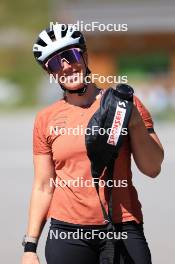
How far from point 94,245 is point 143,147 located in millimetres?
517

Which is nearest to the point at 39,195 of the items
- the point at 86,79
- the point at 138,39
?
the point at 86,79

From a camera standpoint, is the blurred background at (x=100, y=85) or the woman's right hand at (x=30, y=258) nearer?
the woman's right hand at (x=30, y=258)

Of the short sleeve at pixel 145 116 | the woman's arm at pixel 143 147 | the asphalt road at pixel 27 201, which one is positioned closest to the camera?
the woman's arm at pixel 143 147

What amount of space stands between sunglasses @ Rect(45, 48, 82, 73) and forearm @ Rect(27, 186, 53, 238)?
57 centimetres

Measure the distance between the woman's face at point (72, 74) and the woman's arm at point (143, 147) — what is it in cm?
36

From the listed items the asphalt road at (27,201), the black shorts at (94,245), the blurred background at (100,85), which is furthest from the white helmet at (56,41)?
the blurred background at (100,85)

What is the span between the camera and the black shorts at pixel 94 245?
357cm

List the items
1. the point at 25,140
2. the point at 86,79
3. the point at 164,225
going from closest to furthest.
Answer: the point at 86,79 → the point at 164,225 → the point at 25,140

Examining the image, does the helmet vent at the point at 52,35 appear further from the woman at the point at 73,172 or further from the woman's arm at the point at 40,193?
the woman's arm at the point at 40,193

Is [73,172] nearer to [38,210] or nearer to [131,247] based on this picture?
[38,210]

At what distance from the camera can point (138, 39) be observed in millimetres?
35906

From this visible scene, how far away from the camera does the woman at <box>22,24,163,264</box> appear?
357 centimetres

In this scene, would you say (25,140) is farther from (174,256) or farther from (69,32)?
(69,32)

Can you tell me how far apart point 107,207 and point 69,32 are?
84cm
